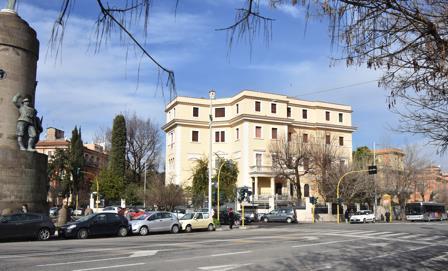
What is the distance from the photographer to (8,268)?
40.3 ft

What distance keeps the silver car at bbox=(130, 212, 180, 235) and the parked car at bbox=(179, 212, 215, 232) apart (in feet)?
3.38

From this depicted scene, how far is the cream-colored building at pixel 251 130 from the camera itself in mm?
72688

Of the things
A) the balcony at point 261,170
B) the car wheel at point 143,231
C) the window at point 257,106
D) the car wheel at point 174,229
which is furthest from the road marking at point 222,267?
the window at point 257,106

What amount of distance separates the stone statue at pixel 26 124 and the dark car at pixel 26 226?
135 inches

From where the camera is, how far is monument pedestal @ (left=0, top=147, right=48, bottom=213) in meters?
23.2

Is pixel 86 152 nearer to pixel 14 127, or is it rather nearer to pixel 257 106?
pixel 257 106

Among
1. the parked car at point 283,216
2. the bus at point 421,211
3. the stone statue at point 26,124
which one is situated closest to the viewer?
the stone statue at point 26,124

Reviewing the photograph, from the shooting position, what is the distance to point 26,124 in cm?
2423

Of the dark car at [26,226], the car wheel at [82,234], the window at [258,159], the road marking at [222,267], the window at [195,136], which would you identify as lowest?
the car wheel at [82,234]

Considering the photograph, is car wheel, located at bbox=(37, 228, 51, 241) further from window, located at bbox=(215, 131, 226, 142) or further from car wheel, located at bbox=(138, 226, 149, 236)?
window, located at bbox=(215, 131, 226, 142)

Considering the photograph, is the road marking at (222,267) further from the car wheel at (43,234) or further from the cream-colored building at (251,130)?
the cream-colored building at (251,130)

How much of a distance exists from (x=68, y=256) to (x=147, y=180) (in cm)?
6082

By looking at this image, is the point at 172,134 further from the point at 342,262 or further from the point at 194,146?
the point at 342,262

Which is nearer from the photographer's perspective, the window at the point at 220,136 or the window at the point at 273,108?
the window at the point at 273,108
